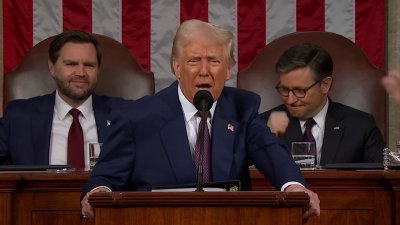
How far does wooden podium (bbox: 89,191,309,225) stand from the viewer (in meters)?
2.62

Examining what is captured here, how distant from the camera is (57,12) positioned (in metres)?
5.83

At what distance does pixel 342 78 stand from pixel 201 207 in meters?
2.61

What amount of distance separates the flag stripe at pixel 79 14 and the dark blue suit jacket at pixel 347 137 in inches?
65.0

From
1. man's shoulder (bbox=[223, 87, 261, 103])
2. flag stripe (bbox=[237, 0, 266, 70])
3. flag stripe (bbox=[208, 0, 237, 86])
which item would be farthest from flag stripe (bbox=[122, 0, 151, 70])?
man's shoulder (bbox=[223, 87, 261, 103])

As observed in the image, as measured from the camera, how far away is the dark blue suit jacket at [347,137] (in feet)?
14.9

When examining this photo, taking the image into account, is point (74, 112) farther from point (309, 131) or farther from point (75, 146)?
point (309, 131)

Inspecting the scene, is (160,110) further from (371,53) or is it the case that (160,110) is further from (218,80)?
(371,53)

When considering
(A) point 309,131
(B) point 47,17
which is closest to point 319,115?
(A) point 309,131

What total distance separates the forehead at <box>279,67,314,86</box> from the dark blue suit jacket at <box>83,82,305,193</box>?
4.86ft

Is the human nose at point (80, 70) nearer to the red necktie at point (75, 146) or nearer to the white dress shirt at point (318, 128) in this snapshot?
the red necktie at point (75, 146)

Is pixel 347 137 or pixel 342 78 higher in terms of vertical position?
pixel 342 78

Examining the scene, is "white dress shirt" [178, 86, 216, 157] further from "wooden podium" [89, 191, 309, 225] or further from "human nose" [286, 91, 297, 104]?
"human nose" [286, 91, 297, 104]

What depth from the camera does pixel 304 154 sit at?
4.18m

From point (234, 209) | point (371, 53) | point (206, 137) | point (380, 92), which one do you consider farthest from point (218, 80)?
point (371, 53)
